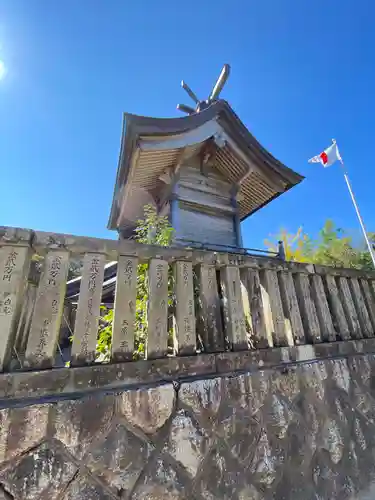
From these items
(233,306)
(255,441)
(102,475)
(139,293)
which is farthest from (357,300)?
(102,475)

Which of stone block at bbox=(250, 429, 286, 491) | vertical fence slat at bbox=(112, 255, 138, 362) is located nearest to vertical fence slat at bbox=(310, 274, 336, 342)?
stone block at bbox=(250, 429, 286, 491)

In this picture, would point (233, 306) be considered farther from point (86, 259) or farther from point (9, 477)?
point (9, 477)

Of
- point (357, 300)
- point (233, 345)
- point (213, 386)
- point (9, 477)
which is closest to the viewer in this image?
point (9, 477)

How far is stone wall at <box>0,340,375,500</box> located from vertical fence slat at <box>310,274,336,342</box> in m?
0.27

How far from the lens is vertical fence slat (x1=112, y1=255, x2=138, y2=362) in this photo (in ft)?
5.10

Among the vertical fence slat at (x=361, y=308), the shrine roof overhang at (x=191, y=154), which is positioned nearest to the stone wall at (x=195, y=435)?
the vertical fence slat at (x=361, y=308)

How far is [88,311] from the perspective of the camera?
1.56m

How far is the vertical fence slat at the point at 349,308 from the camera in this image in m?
2.64

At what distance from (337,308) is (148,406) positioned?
2.17 metres

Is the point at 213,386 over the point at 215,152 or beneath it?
beneath

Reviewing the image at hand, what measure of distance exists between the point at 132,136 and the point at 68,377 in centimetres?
467

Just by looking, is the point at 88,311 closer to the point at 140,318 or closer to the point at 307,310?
the point at 140,318

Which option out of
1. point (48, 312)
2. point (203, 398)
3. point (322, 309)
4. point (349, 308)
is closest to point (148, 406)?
point (203, 398)

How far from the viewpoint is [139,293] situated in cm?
262
